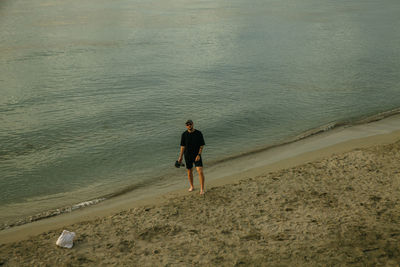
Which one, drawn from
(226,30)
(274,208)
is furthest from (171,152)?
Result: (226,30)

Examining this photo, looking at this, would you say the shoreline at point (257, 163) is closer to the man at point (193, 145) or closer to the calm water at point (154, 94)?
the calm water at point (154, 94)

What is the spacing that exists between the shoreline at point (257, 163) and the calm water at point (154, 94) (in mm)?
1108

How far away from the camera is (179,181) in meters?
13.6

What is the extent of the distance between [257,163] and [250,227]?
223 inches

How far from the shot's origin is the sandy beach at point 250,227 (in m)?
8.36

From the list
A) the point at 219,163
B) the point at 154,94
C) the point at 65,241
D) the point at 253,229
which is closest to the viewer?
the point at 65,241

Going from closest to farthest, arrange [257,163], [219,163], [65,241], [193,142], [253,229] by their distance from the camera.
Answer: [65,241], [253,229], [193,142], [257,163], [219,163]

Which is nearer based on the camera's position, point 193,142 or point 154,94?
point 193,142

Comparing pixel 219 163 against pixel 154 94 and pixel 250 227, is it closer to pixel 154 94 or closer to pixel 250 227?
pixel 250 227

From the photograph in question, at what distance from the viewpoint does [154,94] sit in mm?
25078

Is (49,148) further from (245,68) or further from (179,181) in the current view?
(245,68)

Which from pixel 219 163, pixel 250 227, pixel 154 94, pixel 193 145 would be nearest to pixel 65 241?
pixel 193 145

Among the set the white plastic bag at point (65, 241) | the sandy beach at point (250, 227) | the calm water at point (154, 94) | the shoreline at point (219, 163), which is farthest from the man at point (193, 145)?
the calm water at point (154, 94)

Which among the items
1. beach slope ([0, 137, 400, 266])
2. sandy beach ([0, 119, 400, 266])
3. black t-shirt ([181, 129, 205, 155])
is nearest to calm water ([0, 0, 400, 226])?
sandy beach ([0, 119, 400, 266])
